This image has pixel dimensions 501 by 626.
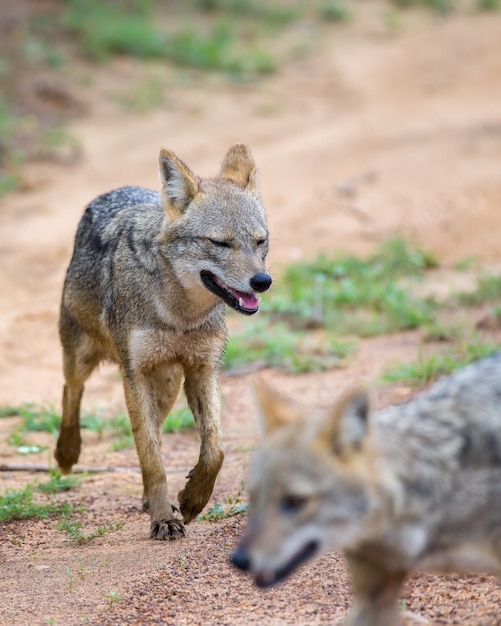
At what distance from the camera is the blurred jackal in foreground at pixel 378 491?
380 centimetres

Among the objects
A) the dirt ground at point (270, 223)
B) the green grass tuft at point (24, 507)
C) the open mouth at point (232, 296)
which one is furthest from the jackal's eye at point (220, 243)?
the green grass tuft at point (24, 507)

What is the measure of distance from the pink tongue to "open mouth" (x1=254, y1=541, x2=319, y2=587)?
2.76 meters

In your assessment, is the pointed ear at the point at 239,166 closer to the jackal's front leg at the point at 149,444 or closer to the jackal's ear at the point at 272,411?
the jackal's front leg at the point at 149,444

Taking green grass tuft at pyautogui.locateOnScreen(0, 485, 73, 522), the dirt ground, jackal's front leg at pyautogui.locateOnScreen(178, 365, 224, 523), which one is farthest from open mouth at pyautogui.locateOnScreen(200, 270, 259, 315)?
green grass tuft at pyautogui.locateOnScreen(0, 485, 73, 522)

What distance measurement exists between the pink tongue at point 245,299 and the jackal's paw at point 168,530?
4.15 ft

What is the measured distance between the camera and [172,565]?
5766mm

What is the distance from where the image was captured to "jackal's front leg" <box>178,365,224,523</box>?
633cm

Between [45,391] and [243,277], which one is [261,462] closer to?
[243,277]

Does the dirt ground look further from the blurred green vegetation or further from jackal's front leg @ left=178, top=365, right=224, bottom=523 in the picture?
the blurred green vegetation

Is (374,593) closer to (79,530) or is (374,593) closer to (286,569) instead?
(286,569)

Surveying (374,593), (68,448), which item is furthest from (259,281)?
(374,593)

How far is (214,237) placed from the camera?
6613 millimetres

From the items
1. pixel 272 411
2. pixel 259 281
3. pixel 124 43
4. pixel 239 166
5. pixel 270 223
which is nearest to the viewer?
pixel 272 411

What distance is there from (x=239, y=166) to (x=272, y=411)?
137 inches
